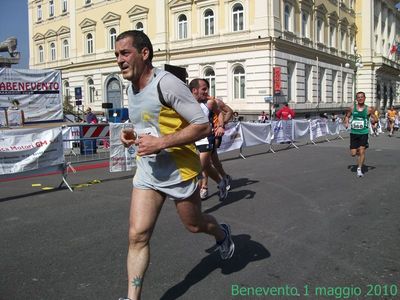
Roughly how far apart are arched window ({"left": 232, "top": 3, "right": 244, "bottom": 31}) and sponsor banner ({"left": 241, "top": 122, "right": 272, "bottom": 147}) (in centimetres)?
1934

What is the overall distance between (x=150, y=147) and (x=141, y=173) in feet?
1.43

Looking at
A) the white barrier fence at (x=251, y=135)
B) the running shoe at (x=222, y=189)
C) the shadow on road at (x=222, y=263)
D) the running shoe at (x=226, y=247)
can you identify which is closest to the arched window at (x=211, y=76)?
the white barrier fence at (x=251, y=135)

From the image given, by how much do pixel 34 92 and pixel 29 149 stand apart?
23.3ft

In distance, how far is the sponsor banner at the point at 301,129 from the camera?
682 inches

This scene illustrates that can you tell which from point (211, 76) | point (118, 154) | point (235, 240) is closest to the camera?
point (235, 240)

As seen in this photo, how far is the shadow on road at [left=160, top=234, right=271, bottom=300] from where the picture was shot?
138 inches

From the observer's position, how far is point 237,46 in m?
32.3

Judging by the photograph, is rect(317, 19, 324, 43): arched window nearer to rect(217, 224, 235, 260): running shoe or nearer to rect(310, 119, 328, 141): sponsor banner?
rect(310, 119, 328, 141): sponsor banner

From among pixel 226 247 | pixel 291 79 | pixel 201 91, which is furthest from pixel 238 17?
pixel 226 247

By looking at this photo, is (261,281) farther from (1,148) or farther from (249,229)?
(1,148)

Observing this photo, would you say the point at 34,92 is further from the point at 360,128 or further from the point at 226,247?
the point at 226,247

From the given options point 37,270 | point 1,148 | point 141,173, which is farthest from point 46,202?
point 141,173

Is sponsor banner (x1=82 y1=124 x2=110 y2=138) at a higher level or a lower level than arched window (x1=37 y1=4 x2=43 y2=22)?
lower

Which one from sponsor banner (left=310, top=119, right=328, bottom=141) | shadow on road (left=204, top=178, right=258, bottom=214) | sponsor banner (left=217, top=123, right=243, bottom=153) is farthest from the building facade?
shadow on road (left=204, top=178, right=258, bottom=214)
